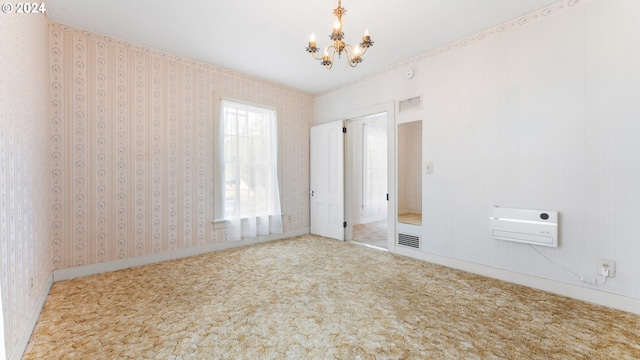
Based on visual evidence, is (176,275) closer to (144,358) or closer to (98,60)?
(144,358)

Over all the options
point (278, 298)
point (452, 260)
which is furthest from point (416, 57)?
point (278, 298)

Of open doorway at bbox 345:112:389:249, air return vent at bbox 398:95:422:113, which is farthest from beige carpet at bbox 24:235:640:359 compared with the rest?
open doorway at bbox 345:112:389:249

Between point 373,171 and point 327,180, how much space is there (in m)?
2.23

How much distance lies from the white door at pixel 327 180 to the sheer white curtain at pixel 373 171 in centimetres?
177

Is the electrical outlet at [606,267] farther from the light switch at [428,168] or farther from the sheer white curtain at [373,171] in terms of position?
the sheer white curtain at [373,171]

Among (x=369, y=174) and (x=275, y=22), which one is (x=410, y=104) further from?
(x=369, y=174)

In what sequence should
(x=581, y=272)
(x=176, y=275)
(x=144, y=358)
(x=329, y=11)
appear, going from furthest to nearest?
1. (x=176, y=275)
2. (x=329, y=11)
3. (x=581, y=272)
4. (x=144, y=358)

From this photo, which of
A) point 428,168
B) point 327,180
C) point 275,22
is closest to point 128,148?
point 275,22

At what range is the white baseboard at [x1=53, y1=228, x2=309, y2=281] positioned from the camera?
294 cm

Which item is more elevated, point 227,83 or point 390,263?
point 227,83

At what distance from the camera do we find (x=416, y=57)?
3645 millimetres

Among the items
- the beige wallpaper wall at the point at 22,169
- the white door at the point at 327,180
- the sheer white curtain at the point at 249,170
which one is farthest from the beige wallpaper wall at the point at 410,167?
the beige wallpaper wall at the point at 22,169

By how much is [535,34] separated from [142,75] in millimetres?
4561

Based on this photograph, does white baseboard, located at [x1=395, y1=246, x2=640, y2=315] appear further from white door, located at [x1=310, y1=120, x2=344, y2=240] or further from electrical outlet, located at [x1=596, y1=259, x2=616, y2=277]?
white door, located at [x1=310, y1=120, x2=344, y2=240]
